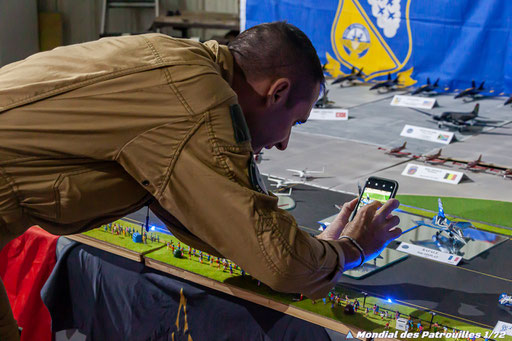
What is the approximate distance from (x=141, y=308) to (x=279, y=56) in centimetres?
99

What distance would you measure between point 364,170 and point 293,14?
2926 millimetres

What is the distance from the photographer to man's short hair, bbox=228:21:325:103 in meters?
1.15

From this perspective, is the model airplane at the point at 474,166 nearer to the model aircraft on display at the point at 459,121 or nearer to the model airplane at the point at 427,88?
the model aircraft on display at the point at 459,121

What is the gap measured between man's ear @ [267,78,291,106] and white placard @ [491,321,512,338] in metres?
0.73

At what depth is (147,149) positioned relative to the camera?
1019 mm

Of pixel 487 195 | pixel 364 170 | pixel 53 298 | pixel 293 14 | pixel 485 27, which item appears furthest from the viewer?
pixel 293 14

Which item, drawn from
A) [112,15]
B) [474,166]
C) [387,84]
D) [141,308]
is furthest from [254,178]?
[112,15]

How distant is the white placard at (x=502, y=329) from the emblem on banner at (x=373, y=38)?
12.3 ft

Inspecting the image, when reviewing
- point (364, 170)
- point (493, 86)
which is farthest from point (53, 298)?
point (493, 86)

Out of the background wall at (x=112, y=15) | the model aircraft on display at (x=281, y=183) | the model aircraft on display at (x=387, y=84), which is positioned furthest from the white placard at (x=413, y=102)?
the background wall at (x=112, y=15)

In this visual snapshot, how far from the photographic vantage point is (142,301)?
184 cm

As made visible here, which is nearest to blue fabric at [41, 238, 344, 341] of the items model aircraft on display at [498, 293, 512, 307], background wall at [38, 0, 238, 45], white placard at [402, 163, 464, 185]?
model aircraft on display at [498, 293, 512, 307]

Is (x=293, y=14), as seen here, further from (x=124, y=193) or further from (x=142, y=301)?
(x=124, y=193)

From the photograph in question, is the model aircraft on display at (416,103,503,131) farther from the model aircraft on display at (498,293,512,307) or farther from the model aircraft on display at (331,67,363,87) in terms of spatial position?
the model aircraft on display at (498,293,512,307)
